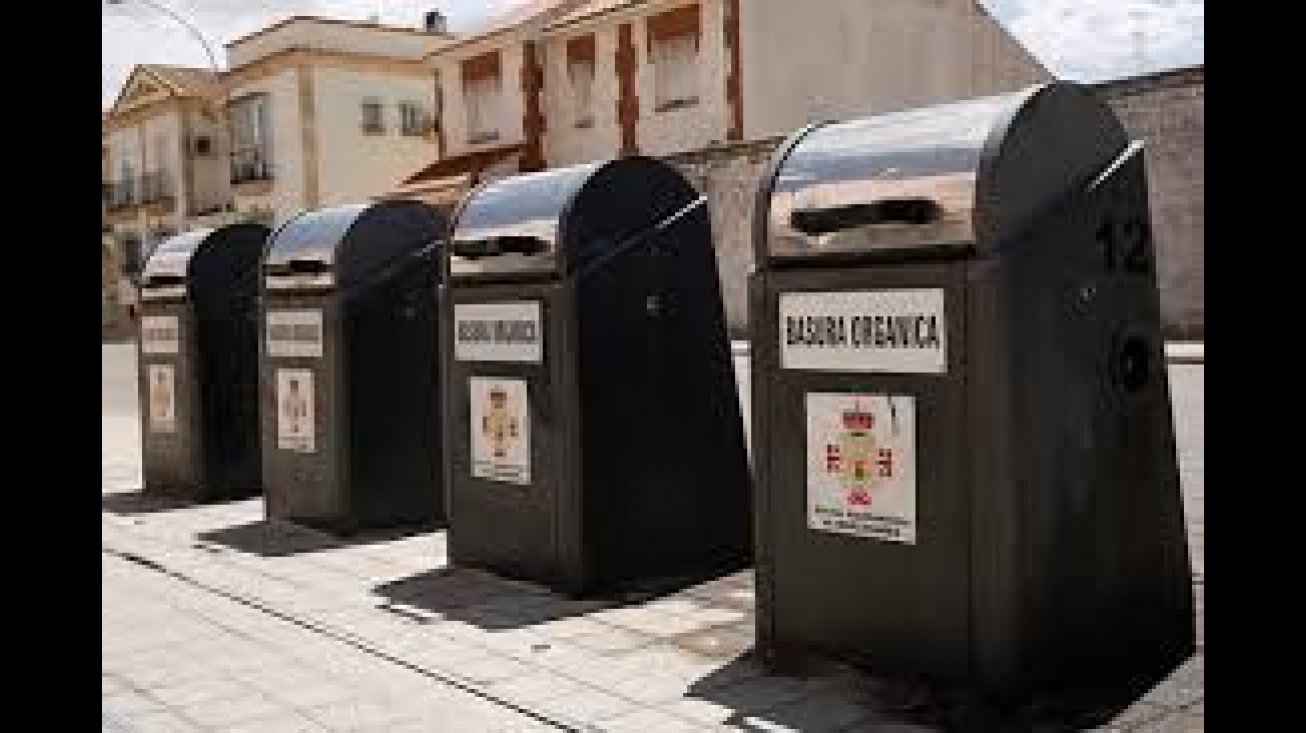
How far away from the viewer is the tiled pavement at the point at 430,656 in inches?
145

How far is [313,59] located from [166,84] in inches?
361

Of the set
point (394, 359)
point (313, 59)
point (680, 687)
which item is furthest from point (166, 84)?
point (680, 687)

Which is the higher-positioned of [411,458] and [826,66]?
[826,66]

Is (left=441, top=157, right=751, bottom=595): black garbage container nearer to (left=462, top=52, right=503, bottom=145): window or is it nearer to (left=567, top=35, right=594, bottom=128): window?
(left=567, top=35, right=594, bottom=128): window

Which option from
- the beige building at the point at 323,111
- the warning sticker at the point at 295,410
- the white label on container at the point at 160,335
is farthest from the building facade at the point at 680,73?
the warning sticker at the point at 295,410

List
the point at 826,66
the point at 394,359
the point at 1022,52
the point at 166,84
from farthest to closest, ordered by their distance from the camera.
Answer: the point at 166,84 < the point at 1022,52 < the point at 826,66 < the point at 394,359

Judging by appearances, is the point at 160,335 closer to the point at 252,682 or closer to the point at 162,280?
the point at 162,280

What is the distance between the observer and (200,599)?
17.9 feet

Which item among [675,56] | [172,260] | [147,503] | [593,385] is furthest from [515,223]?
[675,56]

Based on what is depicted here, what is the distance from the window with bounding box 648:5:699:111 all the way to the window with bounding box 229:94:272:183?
1588cm

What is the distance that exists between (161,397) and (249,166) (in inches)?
1358
